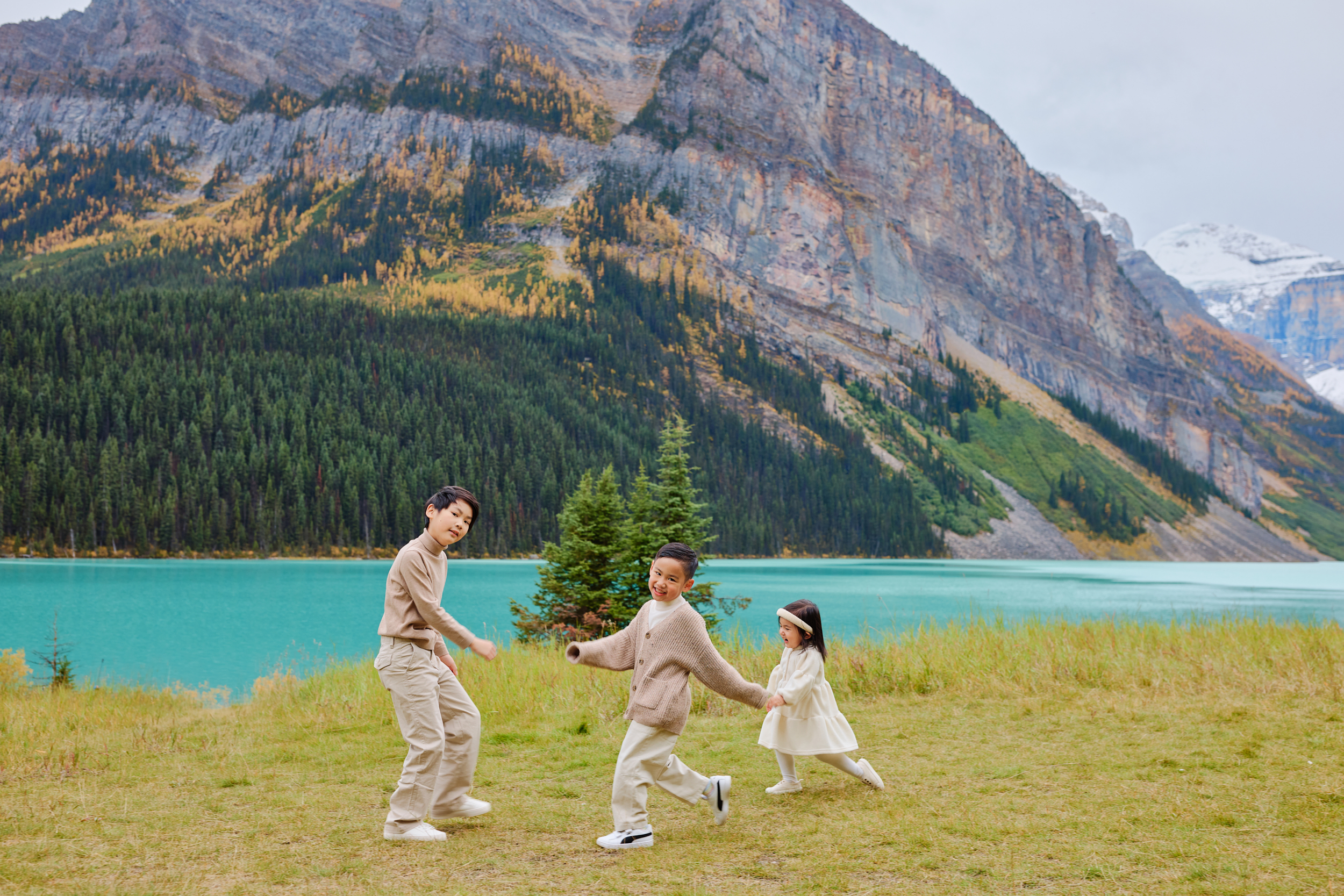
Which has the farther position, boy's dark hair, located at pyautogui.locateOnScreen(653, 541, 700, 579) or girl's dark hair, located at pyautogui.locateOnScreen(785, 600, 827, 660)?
girl's dark hair, located at pyautogui.locateOnScreen(785, 600, 827, 660)

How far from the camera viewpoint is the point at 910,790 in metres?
7.19

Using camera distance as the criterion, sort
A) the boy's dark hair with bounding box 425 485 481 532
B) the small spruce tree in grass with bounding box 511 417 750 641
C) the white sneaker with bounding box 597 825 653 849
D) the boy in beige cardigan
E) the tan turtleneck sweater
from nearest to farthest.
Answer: the white sneaker with bounding box 597 825 653 849
the boy in beige cardigan
the tan turtleneck sweater
the boy's dark hair with bounding box 425 485 481 532
the small spruce tree in grass with bounding box 511 417 750 641

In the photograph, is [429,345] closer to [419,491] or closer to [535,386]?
[535,386]

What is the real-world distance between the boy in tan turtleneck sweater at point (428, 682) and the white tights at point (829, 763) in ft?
7.44

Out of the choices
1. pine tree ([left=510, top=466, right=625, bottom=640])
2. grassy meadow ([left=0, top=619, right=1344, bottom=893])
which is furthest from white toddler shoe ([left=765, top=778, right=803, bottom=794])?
pine tree ([left=510, top=466, right=625, bottom=640])

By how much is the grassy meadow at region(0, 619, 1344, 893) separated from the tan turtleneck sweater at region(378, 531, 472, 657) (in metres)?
1.30

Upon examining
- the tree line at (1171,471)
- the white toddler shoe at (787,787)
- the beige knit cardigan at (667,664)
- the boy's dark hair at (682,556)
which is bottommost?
the white toddler shoe at (787,787)

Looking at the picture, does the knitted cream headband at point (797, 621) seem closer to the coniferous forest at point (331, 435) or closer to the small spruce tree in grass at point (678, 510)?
the small spruce tree in grass at point (678, 510)

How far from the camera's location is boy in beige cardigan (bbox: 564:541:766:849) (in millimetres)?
6062

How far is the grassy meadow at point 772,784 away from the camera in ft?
16.9

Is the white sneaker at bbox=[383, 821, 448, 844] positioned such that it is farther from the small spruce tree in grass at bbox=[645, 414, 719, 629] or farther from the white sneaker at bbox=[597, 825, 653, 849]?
the small spruce tree in grass at bbox=[645, 414, 719, 629]

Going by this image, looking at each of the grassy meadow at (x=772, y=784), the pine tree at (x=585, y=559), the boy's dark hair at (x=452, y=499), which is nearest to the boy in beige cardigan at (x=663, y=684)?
the grassy meadow at (x=772, y=784)

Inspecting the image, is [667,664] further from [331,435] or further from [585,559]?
[331,435]

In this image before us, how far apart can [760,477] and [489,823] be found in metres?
136
